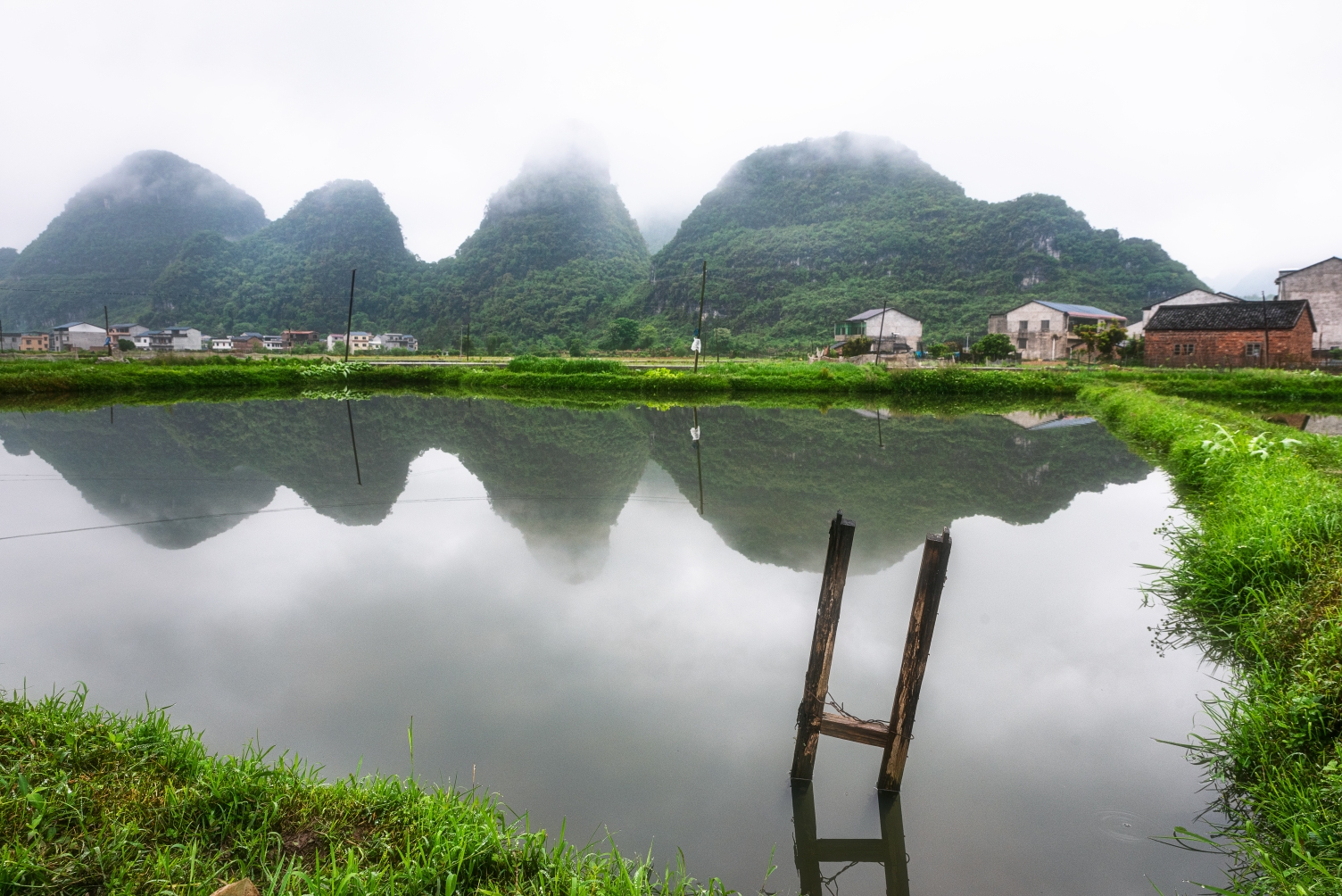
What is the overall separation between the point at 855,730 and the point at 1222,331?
3149 cm

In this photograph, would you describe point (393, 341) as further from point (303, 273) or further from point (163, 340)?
point (303, 273)

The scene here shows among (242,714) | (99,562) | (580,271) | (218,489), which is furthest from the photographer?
(580,271)

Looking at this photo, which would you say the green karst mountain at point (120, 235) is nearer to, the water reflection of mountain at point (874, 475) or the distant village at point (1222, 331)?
the distant village at point (1222, 331)

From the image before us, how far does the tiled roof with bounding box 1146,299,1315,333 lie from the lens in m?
25.3

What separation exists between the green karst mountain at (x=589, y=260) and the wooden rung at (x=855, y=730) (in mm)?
42033

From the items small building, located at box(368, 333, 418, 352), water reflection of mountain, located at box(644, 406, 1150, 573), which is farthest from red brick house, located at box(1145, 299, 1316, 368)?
small building, located at box(368, 333, 418, 352)

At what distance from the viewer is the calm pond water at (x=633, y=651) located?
8.40 ft

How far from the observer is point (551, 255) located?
72062 millimetres

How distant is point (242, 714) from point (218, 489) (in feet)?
19.2

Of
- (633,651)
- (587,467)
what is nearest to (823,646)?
(633,651)

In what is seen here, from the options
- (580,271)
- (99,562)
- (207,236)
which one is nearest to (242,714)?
(99,562)

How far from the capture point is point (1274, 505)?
464cm

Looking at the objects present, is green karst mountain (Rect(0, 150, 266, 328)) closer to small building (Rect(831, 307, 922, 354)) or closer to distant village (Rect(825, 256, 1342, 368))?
small building (Rect(831, 307, 922, 354))

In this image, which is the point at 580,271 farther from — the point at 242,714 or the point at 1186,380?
the point at 242,714
